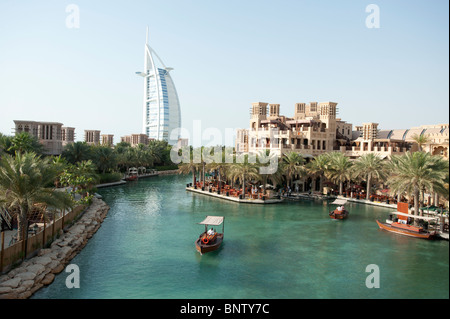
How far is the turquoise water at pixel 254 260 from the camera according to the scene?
15.8 metres

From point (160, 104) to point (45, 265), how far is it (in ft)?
519

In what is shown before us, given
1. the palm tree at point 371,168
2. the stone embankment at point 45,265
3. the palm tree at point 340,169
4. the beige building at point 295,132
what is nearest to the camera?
the stone embankment at point 45,265

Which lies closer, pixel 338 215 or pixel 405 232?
pixel 405 232

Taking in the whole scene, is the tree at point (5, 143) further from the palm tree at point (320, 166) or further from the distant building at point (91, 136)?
the distant building at point (91, 136)

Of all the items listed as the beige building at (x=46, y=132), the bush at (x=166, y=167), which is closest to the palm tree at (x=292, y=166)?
the beige building at (x=46, y=132)

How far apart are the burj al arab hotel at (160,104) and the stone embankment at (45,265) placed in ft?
481

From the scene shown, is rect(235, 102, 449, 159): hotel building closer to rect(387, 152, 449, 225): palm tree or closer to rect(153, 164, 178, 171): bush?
rect(387, 152, 449, 225): palm tree

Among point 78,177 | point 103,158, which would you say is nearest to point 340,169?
point 78,177

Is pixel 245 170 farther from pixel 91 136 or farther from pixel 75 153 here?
pixel 91 136

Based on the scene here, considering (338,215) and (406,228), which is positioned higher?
(406,228)

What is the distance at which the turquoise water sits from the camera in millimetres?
15836

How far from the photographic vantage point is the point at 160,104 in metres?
171

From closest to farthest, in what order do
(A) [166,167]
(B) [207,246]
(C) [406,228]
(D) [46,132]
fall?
1. (B) [207,246]
2. (C) [406,228]
3. (D) [46,132]
4. (A) [166,167]
